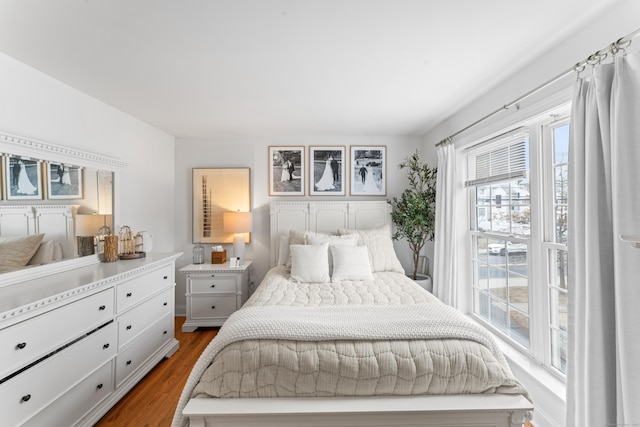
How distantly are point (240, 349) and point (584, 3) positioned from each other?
242 cm

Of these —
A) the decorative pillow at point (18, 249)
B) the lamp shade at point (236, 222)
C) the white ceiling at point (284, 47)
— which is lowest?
the decorative pillow at point (18, 249)

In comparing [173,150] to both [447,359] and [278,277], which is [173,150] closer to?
[278,277]

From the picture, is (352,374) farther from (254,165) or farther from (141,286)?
(254,165)

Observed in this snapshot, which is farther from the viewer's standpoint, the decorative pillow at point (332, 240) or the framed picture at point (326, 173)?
the framed picture at point (326, 173)

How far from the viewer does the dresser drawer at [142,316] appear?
87.0 inches

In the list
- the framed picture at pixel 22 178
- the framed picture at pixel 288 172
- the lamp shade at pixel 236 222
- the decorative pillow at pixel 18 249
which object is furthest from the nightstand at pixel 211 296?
the framed picture at pixel 22 178

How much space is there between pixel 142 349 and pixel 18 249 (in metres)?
1.16

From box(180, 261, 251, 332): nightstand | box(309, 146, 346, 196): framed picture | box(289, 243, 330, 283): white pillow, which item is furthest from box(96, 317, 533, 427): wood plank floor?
box(309, 146, 346, 196): framed picture

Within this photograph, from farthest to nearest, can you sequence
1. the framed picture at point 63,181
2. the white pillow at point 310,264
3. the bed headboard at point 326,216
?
the bed headboard at point 326,216, the white pillow at point 310,264, the framed picture at point 63,181

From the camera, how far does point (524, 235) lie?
7.28 ft

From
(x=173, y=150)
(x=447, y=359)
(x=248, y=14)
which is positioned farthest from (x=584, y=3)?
(x=173, y=150)

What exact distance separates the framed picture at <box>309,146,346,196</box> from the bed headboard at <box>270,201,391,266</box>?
0.71ft

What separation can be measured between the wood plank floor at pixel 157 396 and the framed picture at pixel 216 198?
141cm

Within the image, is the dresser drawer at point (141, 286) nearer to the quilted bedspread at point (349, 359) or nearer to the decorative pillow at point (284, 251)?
the quilted bedspread at point (349, 359)
